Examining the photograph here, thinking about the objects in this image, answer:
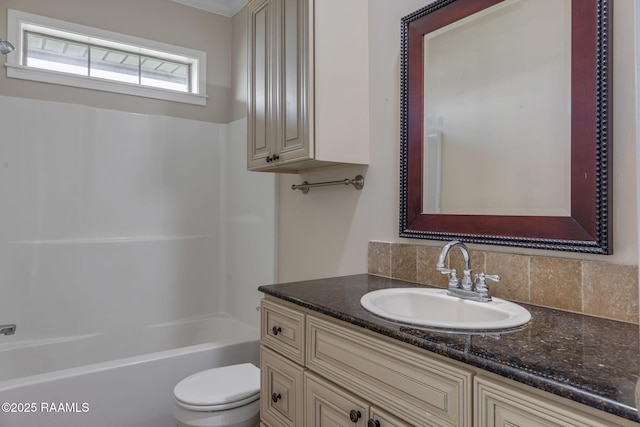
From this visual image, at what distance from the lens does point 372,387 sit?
1.00 m

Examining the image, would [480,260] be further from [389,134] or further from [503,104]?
[389,134]

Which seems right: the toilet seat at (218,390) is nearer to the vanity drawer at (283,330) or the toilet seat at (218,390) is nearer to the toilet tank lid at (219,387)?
the toilet tank lid at (219,387)

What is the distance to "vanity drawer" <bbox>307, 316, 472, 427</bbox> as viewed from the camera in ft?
2.67

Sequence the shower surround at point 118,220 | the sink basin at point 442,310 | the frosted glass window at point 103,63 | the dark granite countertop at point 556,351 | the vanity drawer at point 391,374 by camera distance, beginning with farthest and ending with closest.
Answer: the frosted glass window at point 103,63
the shower surround at point 118,220
the sink basin at point 442,310
the vanity drawer at point 391,374
the dark granite countertop at point 556,351

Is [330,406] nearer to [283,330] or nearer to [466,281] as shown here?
[283,330]

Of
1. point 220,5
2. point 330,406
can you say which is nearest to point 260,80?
point 330,406

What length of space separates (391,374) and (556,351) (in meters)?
0.37

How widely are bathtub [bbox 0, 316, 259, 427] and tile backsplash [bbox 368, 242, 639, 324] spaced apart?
4.36 feet

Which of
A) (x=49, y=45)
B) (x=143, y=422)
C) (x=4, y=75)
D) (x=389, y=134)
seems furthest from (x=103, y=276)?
(x=389, y=134)

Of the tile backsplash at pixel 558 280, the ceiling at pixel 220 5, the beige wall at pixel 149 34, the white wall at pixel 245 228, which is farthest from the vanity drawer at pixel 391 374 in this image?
the ceiling at pixel 220 5

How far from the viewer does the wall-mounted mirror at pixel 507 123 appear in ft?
3.51

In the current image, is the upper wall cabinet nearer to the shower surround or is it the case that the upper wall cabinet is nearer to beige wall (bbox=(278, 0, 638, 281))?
beige wall (bbox=(278, 0, 638, 281))

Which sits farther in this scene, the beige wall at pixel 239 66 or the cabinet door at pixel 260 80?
the beige wall at pixel 239 66

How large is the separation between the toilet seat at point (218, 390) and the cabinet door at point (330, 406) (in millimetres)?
468
